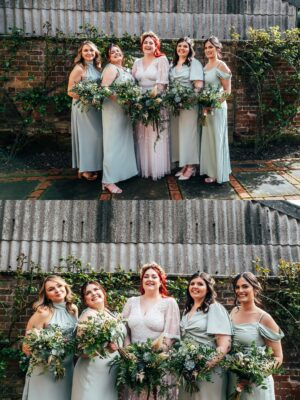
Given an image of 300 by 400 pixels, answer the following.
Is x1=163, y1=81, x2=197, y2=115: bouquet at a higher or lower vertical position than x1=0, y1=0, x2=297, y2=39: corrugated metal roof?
lower

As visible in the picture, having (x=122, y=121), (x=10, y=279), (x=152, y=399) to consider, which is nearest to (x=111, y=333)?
(x=152, y=399)

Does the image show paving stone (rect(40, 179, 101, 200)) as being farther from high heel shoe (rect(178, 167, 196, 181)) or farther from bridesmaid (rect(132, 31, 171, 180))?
high heel shoe (rect(178, 167, 196, 181))

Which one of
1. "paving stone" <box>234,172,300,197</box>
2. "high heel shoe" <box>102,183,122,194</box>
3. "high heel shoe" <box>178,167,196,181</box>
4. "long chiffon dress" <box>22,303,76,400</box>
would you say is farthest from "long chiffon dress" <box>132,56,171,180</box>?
"long chiffon dress" <box>22,303,76,400</box>

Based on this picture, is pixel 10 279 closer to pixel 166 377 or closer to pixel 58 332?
pixel 58 332

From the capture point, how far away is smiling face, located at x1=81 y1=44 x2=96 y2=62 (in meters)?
7.13

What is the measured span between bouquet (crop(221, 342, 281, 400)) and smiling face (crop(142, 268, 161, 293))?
0.80 metres

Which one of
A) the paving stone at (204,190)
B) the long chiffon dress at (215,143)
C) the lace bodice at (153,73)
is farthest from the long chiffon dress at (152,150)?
the long chiffon dress at (215,143)

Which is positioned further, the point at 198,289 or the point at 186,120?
the point at 186,120

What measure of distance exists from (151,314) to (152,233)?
1.65m

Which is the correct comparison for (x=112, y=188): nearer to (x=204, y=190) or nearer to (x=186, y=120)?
(x=204, y=190)

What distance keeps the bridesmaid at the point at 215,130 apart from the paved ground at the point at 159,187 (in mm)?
172

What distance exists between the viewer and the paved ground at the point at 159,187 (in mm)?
7312

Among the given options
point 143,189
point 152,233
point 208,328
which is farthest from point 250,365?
point 143,189

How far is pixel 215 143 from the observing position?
7.49m
